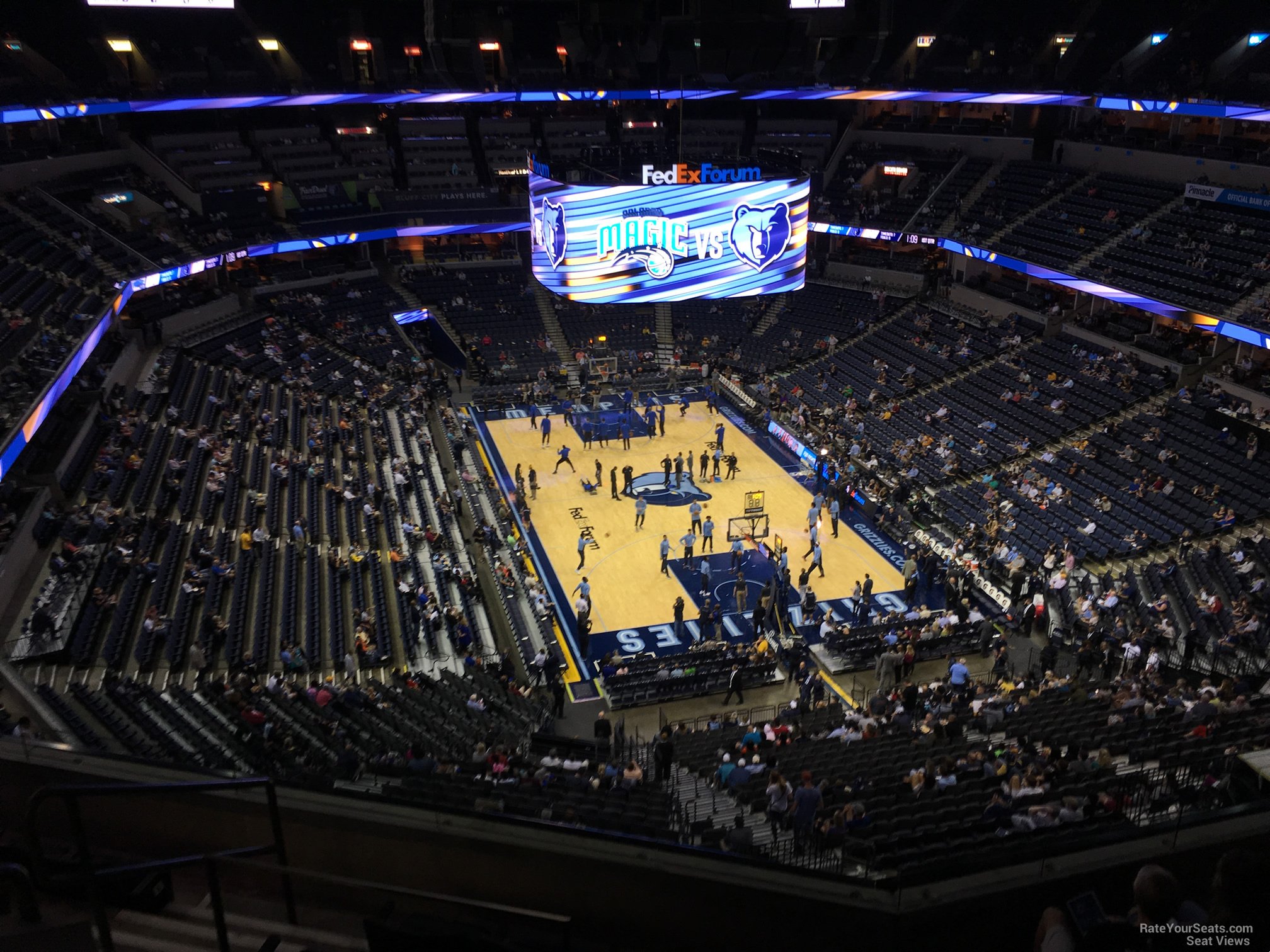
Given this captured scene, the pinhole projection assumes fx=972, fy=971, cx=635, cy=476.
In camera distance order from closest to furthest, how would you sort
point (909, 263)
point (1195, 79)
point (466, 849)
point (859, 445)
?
point (466, 849) < point (859, 445) < point (1195, 79) < point (909, 263)

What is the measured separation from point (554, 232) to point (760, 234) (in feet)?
21.8

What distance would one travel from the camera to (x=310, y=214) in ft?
141

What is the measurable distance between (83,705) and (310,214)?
33.1 m

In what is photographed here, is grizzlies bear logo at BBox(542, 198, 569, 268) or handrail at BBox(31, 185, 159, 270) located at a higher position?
handrail at BBox(31, 185, 159, 270)

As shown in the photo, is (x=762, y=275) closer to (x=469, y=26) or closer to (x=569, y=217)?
(x=569, y=217)

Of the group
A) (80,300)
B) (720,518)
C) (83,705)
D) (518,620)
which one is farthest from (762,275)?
(83,705)

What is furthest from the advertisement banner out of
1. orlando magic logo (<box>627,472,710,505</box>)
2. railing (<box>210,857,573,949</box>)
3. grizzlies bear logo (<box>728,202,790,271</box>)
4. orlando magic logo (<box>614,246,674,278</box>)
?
railing (<box>210,857,573,949</box>)

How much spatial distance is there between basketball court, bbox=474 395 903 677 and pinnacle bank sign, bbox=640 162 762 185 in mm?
8730

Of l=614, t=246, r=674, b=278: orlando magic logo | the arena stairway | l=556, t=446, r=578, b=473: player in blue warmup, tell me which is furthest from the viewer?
the arena stairway

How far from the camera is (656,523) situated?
91.0 ft

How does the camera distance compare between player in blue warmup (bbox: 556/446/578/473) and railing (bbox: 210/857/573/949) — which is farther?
player in blue warmup (bbox: 556/446/578/473)

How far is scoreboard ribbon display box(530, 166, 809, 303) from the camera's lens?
3022cm

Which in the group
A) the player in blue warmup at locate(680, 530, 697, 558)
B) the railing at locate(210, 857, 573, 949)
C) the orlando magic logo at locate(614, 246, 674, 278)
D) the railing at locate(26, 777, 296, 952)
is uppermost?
the orlando magic logo at locate(614, 246, 674, 278)

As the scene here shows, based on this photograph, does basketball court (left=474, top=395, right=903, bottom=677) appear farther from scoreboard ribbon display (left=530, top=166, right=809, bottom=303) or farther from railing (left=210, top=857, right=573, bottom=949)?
railing (left=210, top=857, right=573, bottom=949)
